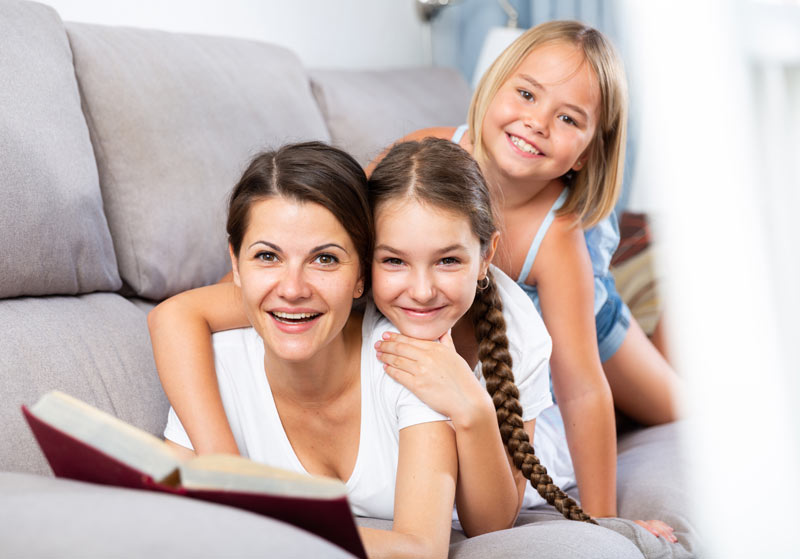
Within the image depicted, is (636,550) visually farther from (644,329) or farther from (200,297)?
(644,329)

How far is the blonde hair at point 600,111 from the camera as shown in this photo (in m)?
Result: 1.52

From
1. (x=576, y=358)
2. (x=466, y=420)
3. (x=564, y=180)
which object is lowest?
(x=576, y=358)

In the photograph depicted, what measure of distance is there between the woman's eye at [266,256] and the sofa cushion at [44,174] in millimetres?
387

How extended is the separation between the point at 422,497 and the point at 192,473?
0.41 meters

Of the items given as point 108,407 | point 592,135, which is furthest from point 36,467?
point 592,135

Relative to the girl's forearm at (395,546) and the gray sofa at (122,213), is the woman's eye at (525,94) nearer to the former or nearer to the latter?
the gray sofa at (122,213)

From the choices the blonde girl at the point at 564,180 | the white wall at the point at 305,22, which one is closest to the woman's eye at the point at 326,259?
the blonde girl at the point at 564,180

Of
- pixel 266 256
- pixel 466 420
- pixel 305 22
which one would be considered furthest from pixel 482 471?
pixel 305 22

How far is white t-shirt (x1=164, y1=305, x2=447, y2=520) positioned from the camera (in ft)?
3.94

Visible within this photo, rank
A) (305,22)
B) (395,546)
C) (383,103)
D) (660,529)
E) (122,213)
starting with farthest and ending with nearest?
(305,22), (383,103), (122,213), (660,529), (395,546)

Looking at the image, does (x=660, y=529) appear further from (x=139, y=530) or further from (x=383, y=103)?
(x=383, y=103)

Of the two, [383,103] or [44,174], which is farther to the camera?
[383,103]

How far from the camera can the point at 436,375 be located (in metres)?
1.14

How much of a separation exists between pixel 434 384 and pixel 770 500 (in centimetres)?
75
